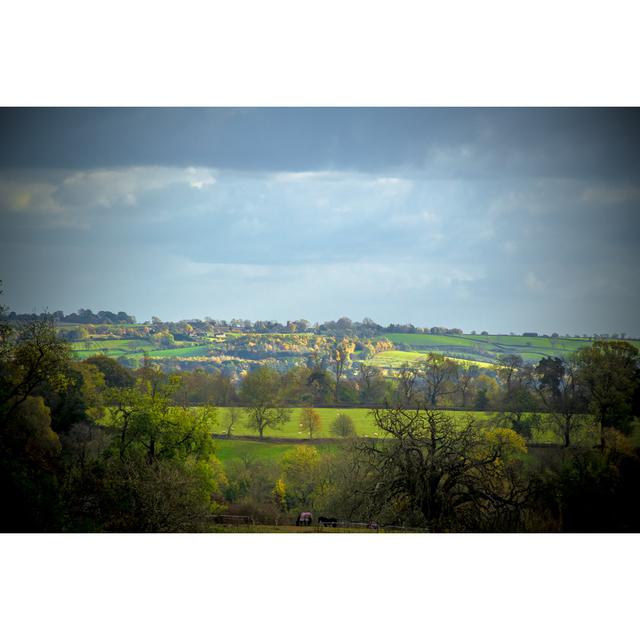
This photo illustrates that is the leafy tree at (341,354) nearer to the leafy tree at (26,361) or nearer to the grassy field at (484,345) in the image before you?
the grassy field at (484,345)

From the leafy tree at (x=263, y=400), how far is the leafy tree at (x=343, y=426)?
144 centimetres

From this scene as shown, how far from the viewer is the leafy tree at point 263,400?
18219 millimetres

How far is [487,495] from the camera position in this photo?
1388cm

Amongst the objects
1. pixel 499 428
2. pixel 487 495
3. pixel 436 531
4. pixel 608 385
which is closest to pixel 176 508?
pixel 436 531

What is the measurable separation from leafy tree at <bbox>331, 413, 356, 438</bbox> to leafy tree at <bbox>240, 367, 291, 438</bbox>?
1443mm

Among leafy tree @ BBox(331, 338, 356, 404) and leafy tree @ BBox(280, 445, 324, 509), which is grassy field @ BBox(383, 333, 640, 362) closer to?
leafy tree @ BBox(331, 338, 356, 404)

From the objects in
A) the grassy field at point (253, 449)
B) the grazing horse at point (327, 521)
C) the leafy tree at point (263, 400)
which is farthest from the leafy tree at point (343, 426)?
the grazing horse at point (327, 521)

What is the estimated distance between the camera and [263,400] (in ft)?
61.5

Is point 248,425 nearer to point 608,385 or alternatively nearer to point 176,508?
point 176,508

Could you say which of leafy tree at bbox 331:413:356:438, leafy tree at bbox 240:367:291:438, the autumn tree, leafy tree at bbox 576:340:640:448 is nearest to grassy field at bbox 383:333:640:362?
leafy tree at bbox 576:340:640:448

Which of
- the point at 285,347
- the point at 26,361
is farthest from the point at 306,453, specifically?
the point at 26,361

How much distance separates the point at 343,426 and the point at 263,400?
2379 mm

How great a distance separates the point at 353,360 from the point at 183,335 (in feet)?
16.2

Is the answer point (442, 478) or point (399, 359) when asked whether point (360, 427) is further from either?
point (442, 478)
